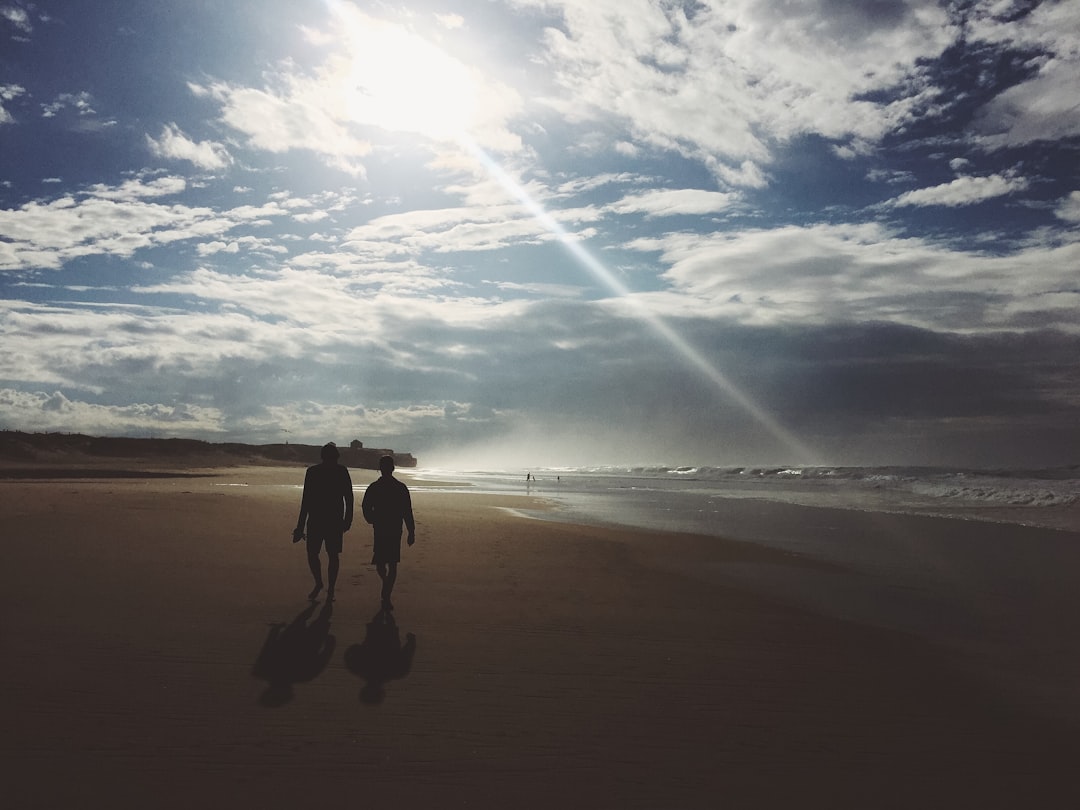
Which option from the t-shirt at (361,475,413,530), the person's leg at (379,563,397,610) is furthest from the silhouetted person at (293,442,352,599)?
the person's leg at (379,563,397,610)

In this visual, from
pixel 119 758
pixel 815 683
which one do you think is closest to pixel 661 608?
pixel 815 683

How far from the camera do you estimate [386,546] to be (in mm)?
9906

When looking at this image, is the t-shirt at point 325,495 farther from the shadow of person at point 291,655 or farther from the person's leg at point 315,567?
the shadow of person at point 291,655

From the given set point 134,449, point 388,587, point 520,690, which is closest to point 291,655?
point 388,587

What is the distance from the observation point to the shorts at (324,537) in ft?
33.8

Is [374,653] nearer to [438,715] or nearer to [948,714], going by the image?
[438,715]

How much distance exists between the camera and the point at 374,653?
7645 millimetres

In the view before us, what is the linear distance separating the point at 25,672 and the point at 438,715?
3987 mm

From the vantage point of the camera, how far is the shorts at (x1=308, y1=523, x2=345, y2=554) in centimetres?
1030

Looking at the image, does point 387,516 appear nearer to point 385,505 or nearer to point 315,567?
point 385,505

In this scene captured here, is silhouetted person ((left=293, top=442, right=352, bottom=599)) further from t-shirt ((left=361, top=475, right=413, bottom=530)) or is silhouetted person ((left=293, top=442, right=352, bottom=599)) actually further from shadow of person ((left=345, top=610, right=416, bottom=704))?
shadow of person ((left=345, top=610, right=416, bottom=704))

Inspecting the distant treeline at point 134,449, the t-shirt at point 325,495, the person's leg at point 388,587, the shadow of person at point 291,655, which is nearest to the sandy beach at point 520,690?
the shadow of person at point 291,655

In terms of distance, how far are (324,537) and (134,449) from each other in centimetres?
11198

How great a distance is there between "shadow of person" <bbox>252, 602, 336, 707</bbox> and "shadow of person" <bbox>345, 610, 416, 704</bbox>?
0.32 m
